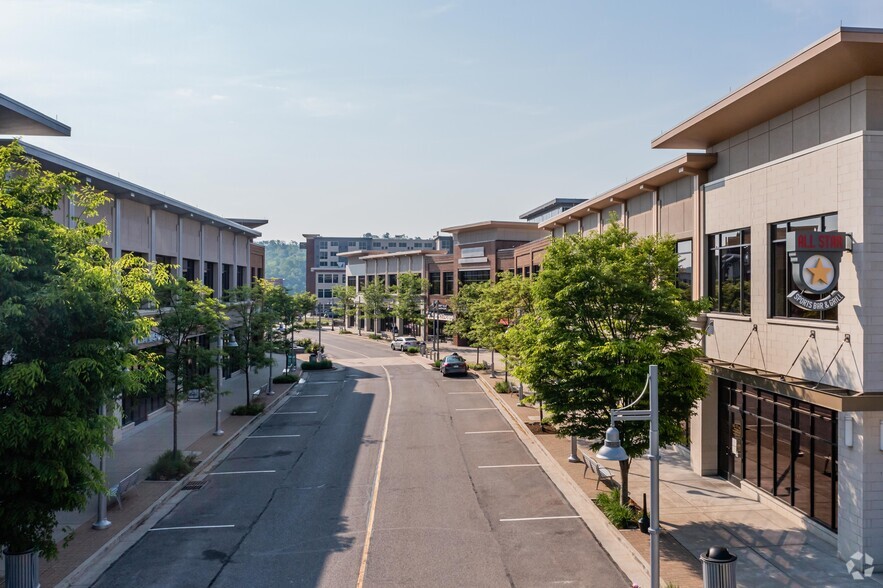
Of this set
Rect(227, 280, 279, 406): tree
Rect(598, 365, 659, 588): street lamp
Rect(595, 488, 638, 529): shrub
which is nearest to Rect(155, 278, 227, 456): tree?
Rect(227, 280, 279, 406): tree

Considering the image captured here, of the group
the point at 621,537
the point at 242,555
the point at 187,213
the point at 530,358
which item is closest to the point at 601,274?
the point at 530,358

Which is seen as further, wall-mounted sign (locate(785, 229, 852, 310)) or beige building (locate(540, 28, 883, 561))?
wall-mounted sign (locate(785, 229, 852, 310))

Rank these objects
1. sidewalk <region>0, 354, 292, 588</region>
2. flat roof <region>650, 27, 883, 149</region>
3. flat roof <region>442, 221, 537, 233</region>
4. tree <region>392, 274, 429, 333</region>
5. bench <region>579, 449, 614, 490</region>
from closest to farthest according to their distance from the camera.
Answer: flat roof <region>650, 27, 883, 149</region>
sidewalk <region>0, 354, 292, 588</region>
bench <region>579, 449, 614, 490</region>
flat roof <region>442, 221, 537, 233</region>
tree <region>392, 274, 429, 333</region>

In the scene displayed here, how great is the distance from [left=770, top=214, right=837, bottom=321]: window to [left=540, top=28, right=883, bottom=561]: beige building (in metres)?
0.04

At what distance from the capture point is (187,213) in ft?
124

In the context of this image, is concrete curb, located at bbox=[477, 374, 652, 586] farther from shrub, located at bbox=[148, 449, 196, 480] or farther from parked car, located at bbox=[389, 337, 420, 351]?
parked car, located at bbox=[389, 337, 420, 351]

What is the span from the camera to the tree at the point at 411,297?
80625 mm

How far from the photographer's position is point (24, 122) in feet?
68.8

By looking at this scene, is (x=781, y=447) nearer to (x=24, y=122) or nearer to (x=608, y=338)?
(x=608, y=338)

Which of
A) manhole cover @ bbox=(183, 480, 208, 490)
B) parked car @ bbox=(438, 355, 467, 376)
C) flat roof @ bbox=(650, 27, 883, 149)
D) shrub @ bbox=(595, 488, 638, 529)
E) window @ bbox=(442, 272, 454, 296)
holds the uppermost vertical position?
flat roof @ bbox=(650, 27, 883, 149)

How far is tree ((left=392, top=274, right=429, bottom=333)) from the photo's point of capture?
8062 centimetres

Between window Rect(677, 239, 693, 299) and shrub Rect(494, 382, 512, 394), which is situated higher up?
window Rect(677, 239, 693, 299)

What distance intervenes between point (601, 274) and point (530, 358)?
3.05 meters

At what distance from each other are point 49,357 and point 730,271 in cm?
1881
